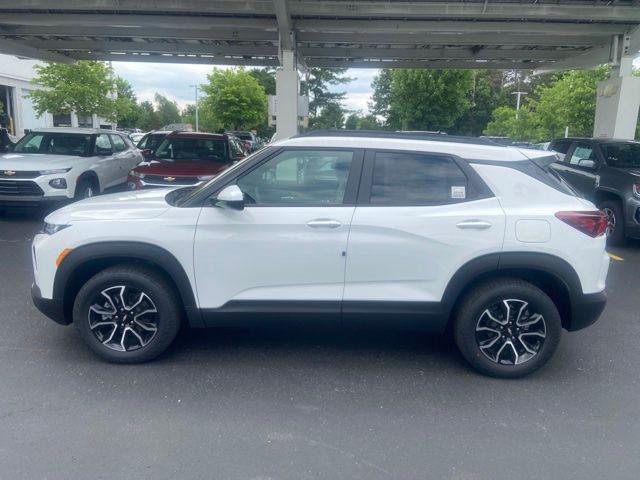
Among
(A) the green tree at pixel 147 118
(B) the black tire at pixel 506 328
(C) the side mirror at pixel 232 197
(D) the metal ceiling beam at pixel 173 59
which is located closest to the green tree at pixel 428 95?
(D) the metal ceiling beam at pixel 173 59

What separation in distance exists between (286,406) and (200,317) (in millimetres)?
981

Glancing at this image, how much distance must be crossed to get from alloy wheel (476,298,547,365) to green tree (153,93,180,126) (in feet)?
305

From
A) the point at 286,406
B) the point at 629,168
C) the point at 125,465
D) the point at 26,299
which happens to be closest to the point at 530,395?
the point at 286,406

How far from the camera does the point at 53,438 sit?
356cm

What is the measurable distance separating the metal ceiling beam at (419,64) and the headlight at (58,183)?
36.0 ft

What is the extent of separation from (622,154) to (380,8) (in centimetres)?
587

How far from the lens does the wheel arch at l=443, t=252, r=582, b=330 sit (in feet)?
14.1

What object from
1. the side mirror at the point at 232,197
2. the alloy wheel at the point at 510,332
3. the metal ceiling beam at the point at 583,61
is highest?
the metal ceiling beam at the point at 583,61

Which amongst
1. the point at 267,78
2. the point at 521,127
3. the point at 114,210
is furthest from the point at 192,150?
the point at 267,78

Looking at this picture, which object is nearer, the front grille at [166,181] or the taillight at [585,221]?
the taillight at [585,221]

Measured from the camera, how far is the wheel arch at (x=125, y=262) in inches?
172

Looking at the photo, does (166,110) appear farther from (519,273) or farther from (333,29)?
(519,273)

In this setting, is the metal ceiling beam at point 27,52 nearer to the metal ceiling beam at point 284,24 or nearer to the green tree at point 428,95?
the metal ceiling beam at point 284,24

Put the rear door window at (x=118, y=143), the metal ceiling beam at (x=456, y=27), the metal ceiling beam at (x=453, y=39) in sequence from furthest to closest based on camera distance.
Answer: the metal ceiling beam at (x=453, y=39) → the metal ceiling beam at (x=456, y=27) → the rear door window at (x=118, y=143)
